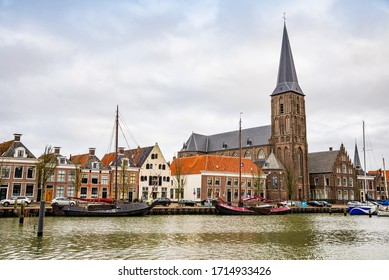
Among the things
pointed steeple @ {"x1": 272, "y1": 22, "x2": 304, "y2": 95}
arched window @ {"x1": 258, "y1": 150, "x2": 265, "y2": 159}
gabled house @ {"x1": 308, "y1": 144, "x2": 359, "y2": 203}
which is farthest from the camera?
arched window @ {"x1": 258, "y1": 150, "x2": 265, "y2": 159}

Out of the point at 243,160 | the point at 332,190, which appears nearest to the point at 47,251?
the point at 243,160

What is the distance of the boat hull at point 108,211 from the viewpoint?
28.1 m

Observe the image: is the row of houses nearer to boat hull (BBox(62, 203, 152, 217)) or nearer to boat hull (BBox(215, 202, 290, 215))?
boat hull (BBox(62, 203, 152, 217))

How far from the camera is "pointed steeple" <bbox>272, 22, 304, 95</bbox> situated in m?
64.6

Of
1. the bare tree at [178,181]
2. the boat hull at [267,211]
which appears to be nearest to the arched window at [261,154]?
the bare tree at [178,181]

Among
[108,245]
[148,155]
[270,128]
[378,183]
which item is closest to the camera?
[108,245]

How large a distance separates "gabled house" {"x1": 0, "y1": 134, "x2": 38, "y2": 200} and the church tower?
39756 mm

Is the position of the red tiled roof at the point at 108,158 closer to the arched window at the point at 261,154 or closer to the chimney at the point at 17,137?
the chimney at the point at 17,137

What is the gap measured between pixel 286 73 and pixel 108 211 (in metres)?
47.4

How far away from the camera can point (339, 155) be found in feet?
220

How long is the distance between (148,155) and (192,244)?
33.0m

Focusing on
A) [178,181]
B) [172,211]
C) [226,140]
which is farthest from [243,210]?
[226,140]

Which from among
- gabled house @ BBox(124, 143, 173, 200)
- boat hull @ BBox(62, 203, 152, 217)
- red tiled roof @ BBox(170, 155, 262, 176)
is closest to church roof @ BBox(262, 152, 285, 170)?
red tiled roof @ BBox(170, 155, 262, 176)
